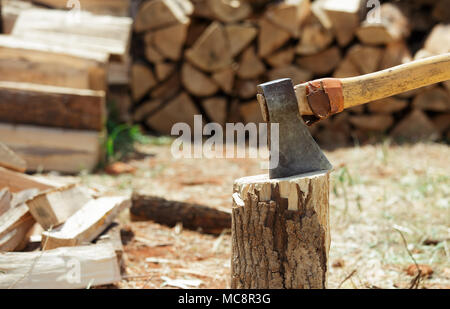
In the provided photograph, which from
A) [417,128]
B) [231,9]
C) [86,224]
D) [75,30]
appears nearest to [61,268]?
[86,224]

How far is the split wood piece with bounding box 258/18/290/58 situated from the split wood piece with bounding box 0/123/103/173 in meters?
2.16

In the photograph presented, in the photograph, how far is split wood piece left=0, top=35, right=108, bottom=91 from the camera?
395 cm

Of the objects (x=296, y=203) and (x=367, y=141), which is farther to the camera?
(x=367, y=141)

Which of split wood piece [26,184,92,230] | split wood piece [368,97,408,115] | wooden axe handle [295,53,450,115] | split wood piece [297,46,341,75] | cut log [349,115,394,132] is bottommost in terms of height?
split wood piece [26,184,92,230]

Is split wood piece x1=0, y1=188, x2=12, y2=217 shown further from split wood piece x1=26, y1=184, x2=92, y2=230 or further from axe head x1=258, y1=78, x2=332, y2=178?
axe head x1=258, y1=78, x2=332, y2=178

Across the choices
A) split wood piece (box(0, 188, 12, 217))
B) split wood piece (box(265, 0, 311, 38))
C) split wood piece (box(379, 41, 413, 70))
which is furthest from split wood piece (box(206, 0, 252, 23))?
split wood piece (box(0, 188, 12, 217))

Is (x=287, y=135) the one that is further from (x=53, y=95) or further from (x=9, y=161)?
(x=53, y=95)

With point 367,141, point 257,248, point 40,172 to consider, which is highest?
point 367,141

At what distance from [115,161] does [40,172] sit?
2.36 ft

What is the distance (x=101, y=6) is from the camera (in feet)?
16.9

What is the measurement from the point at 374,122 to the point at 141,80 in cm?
271
